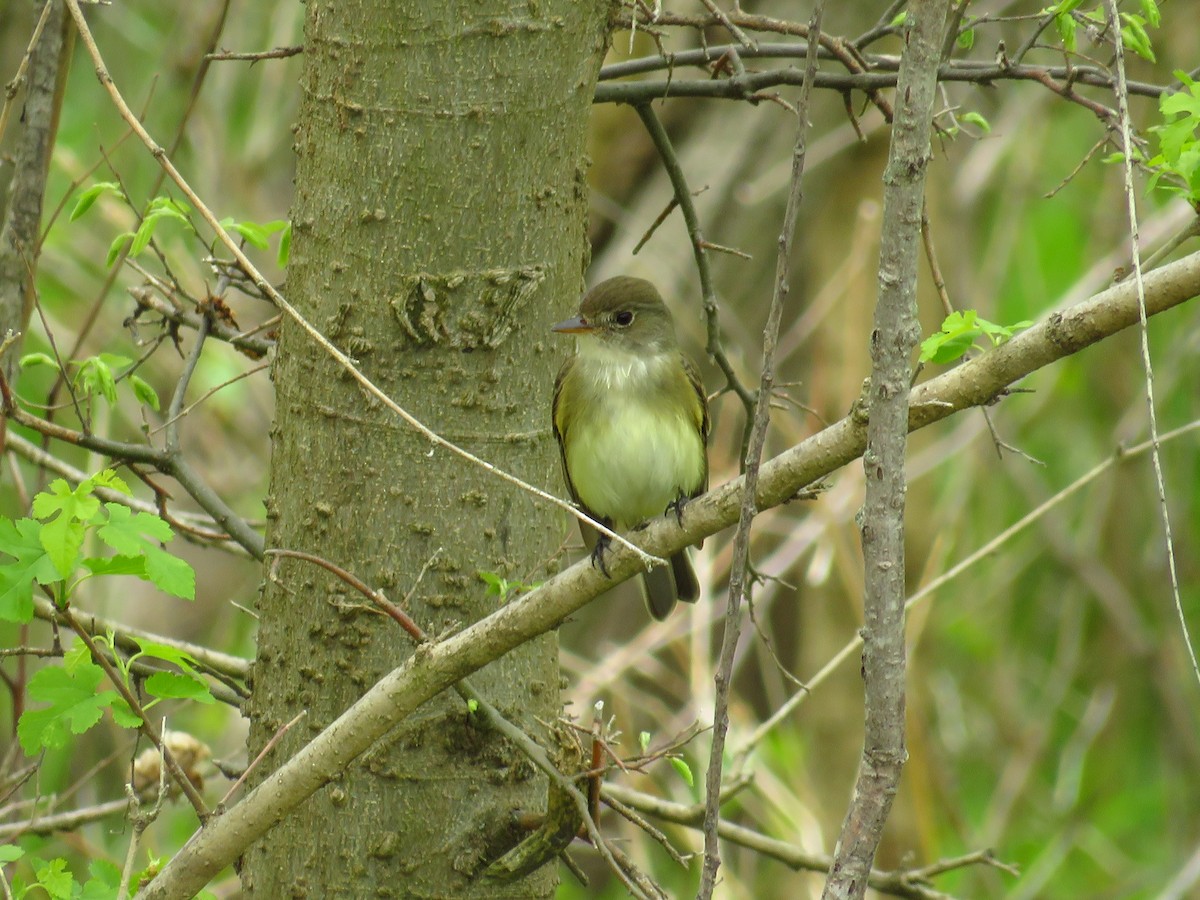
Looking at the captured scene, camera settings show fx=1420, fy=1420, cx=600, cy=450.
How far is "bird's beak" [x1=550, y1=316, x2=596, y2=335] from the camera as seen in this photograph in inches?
110

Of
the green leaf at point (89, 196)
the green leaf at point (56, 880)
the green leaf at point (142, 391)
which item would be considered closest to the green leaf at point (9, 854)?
the green leaf at point (56, 880)

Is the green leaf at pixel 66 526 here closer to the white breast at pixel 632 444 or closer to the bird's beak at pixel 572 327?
the bird's beak at pixel 572 327

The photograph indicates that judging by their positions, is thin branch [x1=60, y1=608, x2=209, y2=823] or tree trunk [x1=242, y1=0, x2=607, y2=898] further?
tree trunk [x1=242, y1=0, x2=607, y2=898]

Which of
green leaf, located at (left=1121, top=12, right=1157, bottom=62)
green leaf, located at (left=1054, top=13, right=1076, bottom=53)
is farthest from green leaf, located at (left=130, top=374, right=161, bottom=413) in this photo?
green leaf, located at (left=1121, top=12, right=1157, bottom=62)

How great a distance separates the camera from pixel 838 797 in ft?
21.3

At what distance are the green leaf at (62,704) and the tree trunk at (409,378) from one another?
1.61 feet

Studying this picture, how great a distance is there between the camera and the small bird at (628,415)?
3.63 metres

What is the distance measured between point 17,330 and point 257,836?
1.12 m

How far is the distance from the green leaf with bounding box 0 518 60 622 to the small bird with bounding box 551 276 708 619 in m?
1.62

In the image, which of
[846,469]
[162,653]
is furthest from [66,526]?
[846,469]

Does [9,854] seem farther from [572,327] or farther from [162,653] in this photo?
[572,327]

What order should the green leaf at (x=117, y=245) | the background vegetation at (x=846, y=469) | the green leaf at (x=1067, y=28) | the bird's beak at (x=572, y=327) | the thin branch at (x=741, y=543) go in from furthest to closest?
1. the background vegetation at (x=846, y=469)
2. the bird's beak at (x=572, y=327)
3. the green leaf at (x=117, y=245)
4. the green leaf at (x=1067, y=28)
5. the thin branch at (x=741, y=543)

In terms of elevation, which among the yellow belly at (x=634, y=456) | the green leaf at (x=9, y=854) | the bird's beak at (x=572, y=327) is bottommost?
the green leaf at (x=9, y=854)

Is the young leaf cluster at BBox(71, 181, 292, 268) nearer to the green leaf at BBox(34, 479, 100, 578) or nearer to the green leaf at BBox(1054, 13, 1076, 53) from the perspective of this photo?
the green leaf at BBox(34, 479, 100, 578)
